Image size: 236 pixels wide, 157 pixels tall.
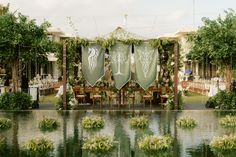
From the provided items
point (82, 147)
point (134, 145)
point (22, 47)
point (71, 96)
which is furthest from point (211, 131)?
point (22, 47)

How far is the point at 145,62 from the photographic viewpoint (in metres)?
27.3

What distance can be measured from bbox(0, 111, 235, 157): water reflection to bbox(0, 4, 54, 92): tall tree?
10.6 ft

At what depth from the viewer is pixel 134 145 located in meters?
15.7

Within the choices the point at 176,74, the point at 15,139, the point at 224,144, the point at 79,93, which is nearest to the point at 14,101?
the point at 79,93

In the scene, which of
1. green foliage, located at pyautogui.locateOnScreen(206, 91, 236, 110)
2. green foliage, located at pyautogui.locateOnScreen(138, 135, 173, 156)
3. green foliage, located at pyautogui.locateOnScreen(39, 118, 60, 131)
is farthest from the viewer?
green foliage, located at pyautogui.locateOnScreen(206, 91, 236, 110)

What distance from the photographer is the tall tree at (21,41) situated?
26531 millimetres

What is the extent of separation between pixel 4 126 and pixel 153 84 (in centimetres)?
1066

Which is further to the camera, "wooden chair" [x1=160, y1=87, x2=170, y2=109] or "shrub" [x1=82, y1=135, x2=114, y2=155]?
"wooden chair" [x1=160, y1=87, x2=170, y2=109]

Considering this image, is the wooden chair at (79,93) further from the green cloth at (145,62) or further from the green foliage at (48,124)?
the green foliage at (48,124)

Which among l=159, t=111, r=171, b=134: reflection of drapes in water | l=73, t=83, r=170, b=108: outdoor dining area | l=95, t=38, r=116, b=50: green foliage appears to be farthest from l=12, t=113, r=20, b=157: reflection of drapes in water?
l=95, t=38, r=116, b=50: green foliage

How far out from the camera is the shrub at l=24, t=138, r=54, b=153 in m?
14.7

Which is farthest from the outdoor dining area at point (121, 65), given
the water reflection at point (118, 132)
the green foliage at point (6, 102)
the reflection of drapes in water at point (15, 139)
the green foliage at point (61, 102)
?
the reflection of drapes in water at point (15, 139)

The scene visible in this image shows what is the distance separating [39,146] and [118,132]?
4.30 meters

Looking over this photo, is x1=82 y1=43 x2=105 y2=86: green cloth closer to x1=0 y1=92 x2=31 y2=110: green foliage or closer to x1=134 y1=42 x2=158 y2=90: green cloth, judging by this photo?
x1=134 y1=42 x2=158 y2=90: green cloth
